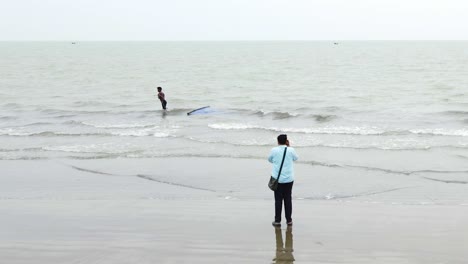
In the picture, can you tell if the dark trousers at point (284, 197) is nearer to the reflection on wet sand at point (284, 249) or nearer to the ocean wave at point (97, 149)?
the reflection on wet sand at point (284, 249)

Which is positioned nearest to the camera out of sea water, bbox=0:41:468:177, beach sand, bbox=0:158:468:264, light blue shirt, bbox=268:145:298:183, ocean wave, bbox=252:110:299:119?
beach sand, bbox=0:158:468:264

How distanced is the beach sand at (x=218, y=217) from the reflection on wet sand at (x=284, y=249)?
4 cm

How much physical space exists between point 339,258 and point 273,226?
154 centimetres

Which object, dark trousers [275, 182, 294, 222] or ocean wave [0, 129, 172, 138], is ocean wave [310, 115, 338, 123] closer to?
ocean wave [0, 129, 172, 138]

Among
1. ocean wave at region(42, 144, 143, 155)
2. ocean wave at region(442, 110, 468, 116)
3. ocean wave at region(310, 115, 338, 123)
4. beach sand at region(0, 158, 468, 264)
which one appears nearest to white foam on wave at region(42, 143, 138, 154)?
ocean wave at region(42, 144, 143, 155)

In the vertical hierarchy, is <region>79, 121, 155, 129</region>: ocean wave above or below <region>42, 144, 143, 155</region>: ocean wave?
above

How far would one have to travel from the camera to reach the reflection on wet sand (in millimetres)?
6914

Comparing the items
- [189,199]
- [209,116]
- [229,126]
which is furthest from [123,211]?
[209,116]

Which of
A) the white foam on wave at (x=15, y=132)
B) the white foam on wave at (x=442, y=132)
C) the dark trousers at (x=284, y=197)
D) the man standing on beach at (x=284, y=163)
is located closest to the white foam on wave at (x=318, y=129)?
the white foam on wave at (x=442, y=132)

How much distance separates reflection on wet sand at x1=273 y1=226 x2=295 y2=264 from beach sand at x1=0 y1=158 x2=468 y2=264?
37mm

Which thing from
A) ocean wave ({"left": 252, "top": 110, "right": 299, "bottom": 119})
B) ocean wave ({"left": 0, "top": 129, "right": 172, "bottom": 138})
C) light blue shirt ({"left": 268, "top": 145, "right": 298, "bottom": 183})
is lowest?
light blue shirt ({"left": 268, "top": 145, "right": 298, "bottom": 183})

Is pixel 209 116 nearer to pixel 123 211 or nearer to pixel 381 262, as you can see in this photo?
pixel 123 211

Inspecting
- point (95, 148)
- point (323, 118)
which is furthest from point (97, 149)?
point (323, 118)

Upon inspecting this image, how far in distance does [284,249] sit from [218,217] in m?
1.88
